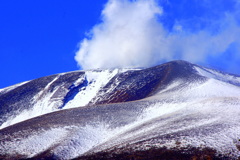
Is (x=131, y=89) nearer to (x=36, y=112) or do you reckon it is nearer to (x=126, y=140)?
(x=36, y=112)

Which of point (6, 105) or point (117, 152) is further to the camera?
point (6, 105)

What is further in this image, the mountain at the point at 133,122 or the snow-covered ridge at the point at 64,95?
the snow-covered ridge at the point at 64,95

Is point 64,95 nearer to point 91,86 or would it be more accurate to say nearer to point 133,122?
point 91,86

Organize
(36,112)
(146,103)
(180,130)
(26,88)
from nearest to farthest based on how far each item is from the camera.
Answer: (180,130)
(146,103)
(36,112)
(26,88)

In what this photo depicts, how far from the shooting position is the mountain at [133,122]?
1449 inches

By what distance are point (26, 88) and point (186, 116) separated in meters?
74.1

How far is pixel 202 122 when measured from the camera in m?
45.5

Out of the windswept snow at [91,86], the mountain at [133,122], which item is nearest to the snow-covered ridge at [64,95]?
the windswept snow at [91,86]

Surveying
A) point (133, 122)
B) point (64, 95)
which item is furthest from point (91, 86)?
point (133, 122)

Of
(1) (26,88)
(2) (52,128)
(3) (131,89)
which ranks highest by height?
(1) (26,88)

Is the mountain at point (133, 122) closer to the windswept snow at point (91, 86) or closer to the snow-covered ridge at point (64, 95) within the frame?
the snow-covered ridge at point (64, 95)

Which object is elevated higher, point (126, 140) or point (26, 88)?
point (26, 88)

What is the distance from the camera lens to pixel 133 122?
57.3 meters

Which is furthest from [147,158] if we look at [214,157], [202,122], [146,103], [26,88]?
[26,88]
